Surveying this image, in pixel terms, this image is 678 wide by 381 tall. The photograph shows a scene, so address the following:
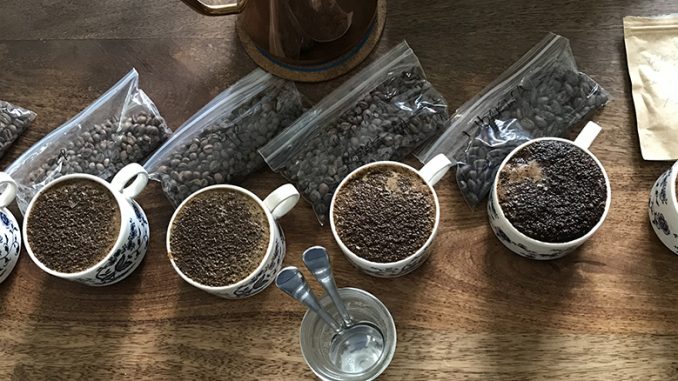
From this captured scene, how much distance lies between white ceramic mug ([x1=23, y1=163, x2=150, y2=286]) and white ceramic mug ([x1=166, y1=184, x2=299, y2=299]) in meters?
0.05

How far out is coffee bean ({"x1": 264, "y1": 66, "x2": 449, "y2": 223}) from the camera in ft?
3.05

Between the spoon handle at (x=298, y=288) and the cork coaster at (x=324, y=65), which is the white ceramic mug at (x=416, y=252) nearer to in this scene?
the spoon handle at (x=298, y=288)

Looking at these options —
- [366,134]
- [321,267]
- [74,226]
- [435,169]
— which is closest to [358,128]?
[366,134]

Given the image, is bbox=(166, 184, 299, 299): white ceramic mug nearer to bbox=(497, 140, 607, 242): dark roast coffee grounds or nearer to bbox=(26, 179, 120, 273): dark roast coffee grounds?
bbox=(26, 179, 120, 273): dark roast coffee grounds

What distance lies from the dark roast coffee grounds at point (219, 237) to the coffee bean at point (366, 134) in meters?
0.10

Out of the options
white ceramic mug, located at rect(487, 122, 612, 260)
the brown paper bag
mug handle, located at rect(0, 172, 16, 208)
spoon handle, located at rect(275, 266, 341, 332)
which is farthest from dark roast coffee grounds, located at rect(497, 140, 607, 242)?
mug handle, located at rect(0, 172, 16, 208)

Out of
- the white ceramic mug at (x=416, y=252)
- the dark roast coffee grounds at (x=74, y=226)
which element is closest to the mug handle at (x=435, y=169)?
the white ceramic mug at (x=416, y=252)

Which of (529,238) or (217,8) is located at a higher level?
(217,8)

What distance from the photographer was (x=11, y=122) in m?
0.97

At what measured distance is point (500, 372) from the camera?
837 mm

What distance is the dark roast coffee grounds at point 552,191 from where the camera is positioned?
31.8 inches

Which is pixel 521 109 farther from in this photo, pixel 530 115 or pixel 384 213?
pixel 384 213

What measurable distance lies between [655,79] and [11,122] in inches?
32.8

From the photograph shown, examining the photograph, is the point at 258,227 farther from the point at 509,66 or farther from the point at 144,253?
the point at 509,66
